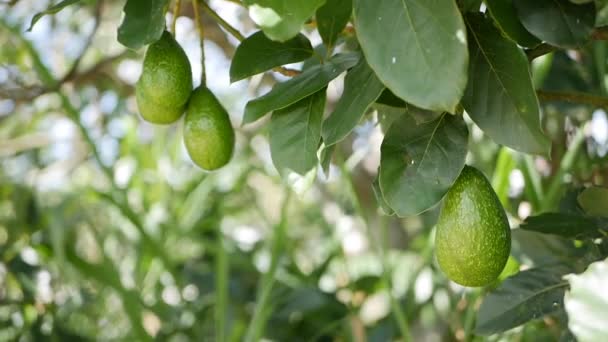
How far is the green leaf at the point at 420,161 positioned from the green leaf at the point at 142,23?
0.68ft

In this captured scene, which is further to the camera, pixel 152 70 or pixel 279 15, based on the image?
pixel 152 70

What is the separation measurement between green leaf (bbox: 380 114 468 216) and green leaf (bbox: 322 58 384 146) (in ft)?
0.14

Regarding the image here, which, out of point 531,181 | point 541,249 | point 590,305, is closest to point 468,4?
point 590,305

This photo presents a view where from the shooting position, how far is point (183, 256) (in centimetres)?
201

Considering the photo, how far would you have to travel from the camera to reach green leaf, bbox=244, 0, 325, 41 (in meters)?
0.49

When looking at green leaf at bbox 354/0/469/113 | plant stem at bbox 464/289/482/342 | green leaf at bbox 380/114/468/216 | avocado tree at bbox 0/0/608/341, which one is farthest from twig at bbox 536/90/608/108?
plant stem at bbox 464/289/482/342

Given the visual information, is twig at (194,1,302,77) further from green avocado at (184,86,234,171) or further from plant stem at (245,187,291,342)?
plant stem at (245,187,291,342)

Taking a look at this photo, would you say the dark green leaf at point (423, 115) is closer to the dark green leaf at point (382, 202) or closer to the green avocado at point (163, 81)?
the dark green leaf at point (382, 202)

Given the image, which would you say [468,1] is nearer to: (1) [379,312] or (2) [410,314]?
(2) [410,314]

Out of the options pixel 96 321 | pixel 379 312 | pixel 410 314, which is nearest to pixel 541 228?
pixel 410 314

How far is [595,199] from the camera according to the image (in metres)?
0.69

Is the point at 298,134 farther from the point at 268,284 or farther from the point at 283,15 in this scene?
the point at 268,284

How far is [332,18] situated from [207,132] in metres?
0.18

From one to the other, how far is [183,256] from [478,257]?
1.53m
